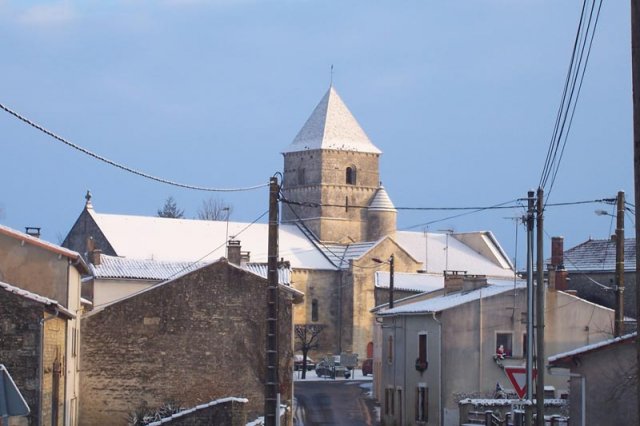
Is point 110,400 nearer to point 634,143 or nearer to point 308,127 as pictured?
point 634,143

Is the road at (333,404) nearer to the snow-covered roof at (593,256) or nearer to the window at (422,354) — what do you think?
A: the window at (422,354)

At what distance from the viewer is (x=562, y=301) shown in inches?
1790

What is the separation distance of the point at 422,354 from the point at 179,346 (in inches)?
→ 363

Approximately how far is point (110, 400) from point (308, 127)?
262 feet

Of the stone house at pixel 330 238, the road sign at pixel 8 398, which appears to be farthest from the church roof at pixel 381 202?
the road sign at pixel 8 398

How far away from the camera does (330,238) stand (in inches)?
Result: 4434

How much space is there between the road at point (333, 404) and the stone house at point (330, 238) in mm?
26491

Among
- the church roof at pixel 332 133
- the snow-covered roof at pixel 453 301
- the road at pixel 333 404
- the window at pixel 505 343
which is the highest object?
the church roof at pixel 332 133

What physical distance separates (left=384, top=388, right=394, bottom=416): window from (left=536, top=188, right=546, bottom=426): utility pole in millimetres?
19799

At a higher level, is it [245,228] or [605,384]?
[245,228]

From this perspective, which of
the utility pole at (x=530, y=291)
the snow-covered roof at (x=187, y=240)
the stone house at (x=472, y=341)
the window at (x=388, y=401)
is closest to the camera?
the utility pole at (x=530, y=291)

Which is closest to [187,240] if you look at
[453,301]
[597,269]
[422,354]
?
[597,269]

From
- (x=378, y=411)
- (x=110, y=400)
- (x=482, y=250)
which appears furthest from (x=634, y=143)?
(x=482, y=250)

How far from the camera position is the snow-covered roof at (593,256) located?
61250 millimetres
